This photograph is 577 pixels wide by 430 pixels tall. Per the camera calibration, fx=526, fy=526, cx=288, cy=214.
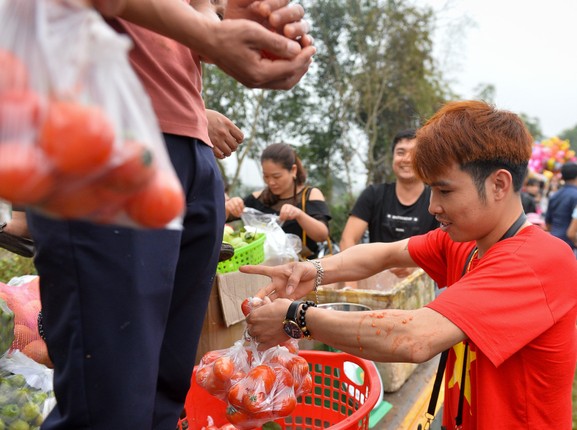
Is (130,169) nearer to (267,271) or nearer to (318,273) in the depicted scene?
(267,271)

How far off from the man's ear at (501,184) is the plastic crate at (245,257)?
1.23 metres

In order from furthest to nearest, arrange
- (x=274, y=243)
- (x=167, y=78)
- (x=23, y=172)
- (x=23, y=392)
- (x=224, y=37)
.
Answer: (x=274, y=243) < (x=23, y=392) < (x=167, y=78) < (x=224, y=37) < (x=23, y=172)

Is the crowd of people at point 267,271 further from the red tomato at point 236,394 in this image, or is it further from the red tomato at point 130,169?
the red tomato at point 130,169

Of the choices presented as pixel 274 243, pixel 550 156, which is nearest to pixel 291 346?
pixel 274 243

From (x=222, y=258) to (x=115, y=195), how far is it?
1.49m

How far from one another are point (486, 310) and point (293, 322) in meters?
0.55

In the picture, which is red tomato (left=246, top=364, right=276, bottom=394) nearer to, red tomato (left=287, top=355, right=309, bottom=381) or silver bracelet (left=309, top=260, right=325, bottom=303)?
red tomato (left=287, top=355, right=309, bottom=381)

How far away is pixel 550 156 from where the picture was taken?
15508 millimetres

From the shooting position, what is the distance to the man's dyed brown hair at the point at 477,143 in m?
1.62

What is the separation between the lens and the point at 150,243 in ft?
3.15

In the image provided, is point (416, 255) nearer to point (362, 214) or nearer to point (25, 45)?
point (25, 45)

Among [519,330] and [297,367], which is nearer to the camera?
[519,330]

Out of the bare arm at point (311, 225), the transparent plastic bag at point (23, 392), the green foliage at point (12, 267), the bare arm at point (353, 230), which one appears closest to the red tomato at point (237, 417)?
the transparent plastic bag at point (23, 392)

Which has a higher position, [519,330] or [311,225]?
[519,330]
